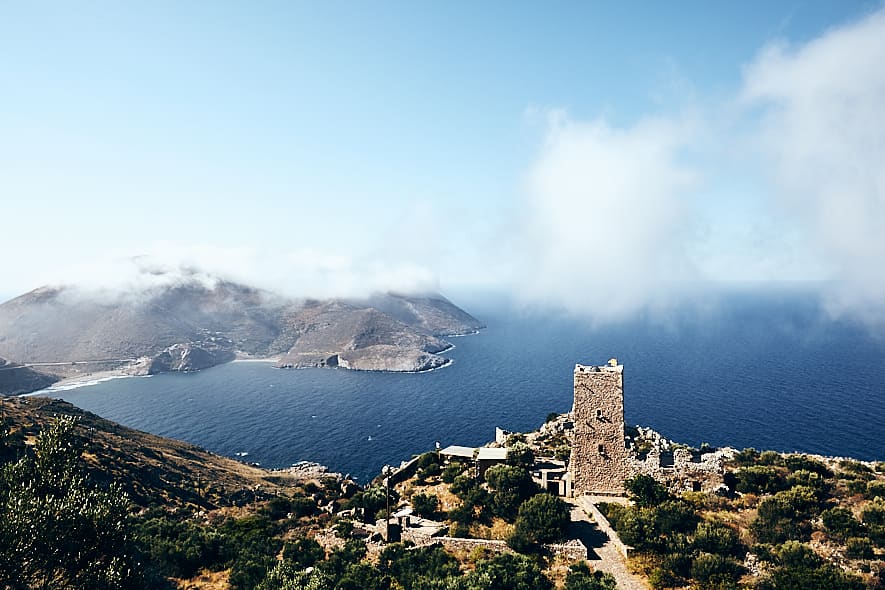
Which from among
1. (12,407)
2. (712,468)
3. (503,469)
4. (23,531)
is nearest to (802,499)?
(712,468)

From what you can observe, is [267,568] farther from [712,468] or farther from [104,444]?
[104,444]

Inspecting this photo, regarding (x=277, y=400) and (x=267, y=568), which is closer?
(x=267, y=568)

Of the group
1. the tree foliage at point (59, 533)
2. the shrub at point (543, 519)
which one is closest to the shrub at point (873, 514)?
the shrub at point (543, 519)

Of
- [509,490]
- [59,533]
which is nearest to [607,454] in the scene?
[509,490]

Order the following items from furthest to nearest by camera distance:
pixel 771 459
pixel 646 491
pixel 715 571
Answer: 1. pixel 771 459
2. pixel 646 491
3. pixel 715 571

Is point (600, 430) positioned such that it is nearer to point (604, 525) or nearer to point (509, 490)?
point (604, 525)

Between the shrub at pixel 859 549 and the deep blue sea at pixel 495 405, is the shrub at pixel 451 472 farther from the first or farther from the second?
the deep blue sea at pixel 495 405

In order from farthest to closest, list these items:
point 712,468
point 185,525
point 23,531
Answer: point 185,525, point 712,468, point 23,531

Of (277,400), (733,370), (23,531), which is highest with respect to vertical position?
(23,531)
